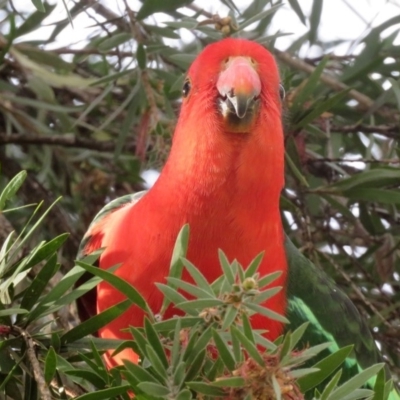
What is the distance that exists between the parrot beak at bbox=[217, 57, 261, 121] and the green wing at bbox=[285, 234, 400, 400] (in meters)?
0.47

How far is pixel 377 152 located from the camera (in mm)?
2650

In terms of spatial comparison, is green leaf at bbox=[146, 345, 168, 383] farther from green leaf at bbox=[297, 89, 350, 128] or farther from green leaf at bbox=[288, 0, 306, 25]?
green leaf at bbox=[288, 0, 306, 25]

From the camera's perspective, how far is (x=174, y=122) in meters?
2.16

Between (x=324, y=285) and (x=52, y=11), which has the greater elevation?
(x=52, y=11)

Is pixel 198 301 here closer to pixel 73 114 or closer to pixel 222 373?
pixel 222 373

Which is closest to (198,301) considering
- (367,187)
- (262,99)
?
(262,99)

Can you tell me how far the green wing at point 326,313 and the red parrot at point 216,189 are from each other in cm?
13

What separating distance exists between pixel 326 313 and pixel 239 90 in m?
0.72

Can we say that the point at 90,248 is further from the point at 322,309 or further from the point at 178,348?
the point at 178,348

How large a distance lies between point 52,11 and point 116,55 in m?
0.23

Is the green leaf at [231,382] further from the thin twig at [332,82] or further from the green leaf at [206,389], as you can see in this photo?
the thin twig at [332,82]

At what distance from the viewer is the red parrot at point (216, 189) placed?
1.76 meters

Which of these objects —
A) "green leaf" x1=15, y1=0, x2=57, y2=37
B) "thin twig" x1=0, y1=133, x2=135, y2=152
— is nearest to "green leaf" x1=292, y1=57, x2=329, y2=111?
"thin twig" x1=0, y1=133, x2=135, y2=152

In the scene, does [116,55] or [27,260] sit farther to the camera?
[116,55]
